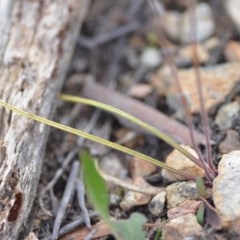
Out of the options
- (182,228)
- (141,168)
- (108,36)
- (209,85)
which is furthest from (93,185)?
(108,36)

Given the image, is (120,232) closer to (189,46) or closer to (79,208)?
(79,208)

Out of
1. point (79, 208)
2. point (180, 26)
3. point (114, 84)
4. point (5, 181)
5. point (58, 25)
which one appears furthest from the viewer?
point (180, 26)

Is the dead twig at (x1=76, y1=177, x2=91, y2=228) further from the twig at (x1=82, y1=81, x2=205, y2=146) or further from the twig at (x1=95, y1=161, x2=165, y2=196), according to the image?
the twig at (x1=82, y1=81, x2=205, y2=146)

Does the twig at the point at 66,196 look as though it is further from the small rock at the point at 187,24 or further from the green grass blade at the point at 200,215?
the small rock at the point at 187,24

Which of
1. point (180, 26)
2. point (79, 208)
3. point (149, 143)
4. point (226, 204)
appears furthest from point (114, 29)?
point (226, 204)

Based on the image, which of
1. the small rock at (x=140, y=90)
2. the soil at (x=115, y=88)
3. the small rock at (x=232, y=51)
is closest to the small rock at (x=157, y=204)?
the soil at (x=115, y=88)

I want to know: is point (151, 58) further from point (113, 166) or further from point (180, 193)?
point (180, 193)

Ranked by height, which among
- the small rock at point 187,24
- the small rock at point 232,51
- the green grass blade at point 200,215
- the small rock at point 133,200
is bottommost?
the small rock at point 133,200
